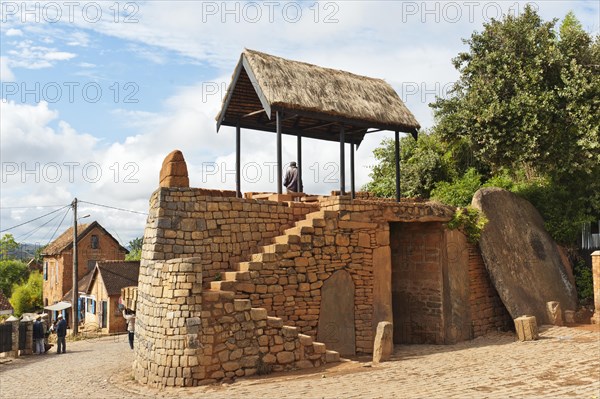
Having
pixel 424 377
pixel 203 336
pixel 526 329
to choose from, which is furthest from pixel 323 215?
pixel 526 329

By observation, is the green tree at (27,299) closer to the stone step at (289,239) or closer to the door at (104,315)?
the door at (104,315)

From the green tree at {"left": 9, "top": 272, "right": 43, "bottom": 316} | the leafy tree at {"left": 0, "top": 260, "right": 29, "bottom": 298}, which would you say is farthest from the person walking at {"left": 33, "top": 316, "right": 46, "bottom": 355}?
the leafy tree at {"left": 0, "top": 260, "right": 29, "bottom": 298}

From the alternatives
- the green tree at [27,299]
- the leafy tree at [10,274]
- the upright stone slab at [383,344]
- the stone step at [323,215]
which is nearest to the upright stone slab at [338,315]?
the upright stone slab at [383,344]

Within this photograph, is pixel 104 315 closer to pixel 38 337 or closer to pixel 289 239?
pixel 38 337

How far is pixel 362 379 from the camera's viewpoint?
30.8ft

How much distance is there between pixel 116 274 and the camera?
31609 millimetres

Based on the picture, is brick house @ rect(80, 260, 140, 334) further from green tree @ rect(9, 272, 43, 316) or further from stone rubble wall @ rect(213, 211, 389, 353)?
stone rubble wall @ rect(213, 211, 389, 353)

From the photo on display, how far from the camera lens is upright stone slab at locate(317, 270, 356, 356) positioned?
38.9 feet

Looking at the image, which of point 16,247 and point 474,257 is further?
point 16,247

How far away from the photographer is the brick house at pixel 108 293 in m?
29.9

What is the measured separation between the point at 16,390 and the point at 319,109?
9215mm

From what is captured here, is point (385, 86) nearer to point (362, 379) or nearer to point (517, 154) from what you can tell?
point (517, 154)

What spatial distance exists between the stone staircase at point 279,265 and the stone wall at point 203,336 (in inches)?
1.7

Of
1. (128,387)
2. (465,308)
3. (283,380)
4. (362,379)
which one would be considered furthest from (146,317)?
(465,308)
